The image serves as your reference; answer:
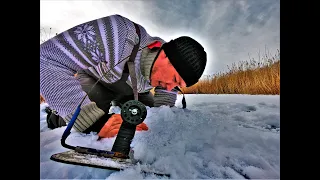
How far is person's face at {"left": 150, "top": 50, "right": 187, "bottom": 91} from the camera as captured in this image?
69 cm

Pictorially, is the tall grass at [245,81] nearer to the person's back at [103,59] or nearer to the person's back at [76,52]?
the person's back at [103,59]

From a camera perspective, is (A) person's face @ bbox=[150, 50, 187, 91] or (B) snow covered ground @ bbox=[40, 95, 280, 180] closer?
(B) snow covered ground @ bbox=[40, 95, 280, 180]

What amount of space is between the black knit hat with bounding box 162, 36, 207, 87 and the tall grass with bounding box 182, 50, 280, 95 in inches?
5.2

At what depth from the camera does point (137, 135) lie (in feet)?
2.24

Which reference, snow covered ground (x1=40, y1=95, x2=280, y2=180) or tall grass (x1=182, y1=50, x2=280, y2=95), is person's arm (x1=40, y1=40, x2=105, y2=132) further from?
tall grass (x1=182, y1=50, x2=280, y2=95)

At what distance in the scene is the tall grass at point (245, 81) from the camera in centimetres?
75

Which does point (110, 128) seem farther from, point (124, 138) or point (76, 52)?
point (76, 52)

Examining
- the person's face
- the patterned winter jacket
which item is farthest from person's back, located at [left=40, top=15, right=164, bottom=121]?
the person's face

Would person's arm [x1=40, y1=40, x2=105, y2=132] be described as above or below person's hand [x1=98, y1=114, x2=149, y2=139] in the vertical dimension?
above

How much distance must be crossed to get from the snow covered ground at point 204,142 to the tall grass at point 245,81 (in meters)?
0.03
